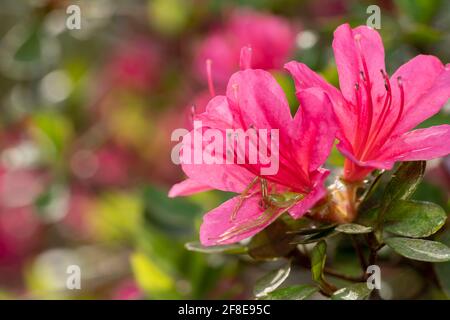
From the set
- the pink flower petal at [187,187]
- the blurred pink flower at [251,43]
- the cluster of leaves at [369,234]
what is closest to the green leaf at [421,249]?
the cluster of leaves at [369,234]

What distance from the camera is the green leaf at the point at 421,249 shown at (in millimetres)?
709

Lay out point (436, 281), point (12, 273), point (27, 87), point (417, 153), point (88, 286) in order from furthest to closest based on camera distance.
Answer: point (12, 273), point (27, 87), point (88, 286), point (436, 281), point (417, 153)

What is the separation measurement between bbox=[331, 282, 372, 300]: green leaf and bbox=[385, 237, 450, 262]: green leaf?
51 millimetres

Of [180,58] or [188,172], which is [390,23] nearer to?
[188,172]

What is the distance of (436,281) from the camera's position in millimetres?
946

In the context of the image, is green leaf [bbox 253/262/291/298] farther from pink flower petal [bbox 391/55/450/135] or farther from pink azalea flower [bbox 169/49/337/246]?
pink flower petal [bbox 391/55/450/135]

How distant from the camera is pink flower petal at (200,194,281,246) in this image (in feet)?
2.38

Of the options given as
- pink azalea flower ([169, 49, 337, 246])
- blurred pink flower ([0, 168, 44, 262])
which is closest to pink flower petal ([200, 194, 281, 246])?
pink azalea flower ([169, 49, 337, 246])

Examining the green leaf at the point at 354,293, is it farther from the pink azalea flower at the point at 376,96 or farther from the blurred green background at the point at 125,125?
the blurred green background at the point at 125,125

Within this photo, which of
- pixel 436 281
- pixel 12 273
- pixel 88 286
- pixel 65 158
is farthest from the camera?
pixel 12 273

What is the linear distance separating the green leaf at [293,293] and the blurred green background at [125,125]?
269 mm

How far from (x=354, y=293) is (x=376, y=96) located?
0.20 m

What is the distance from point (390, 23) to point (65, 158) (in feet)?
2.99

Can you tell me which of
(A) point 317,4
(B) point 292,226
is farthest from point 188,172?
(A) point 317,4
